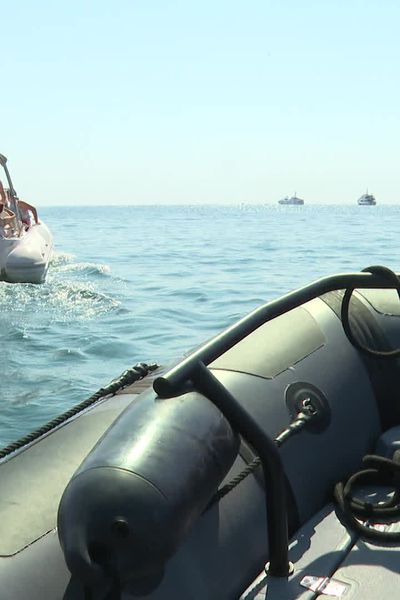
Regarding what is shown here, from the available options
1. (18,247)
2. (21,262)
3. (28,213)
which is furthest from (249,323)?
(28,213)

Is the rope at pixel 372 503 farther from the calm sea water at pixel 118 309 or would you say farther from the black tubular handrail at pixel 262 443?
the calm sea water at pixel 118 309

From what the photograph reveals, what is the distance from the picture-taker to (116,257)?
64.8 ft

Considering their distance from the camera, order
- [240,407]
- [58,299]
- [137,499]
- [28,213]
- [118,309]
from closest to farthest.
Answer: [137,499], [240,407], [118,309], [58,299], [28,213]

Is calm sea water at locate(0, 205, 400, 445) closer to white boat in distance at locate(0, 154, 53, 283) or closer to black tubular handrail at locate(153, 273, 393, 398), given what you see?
white boat in distance at locate(0, 154, 53, 283)

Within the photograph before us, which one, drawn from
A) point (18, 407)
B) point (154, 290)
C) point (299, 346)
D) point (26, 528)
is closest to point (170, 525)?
point (26, 528)

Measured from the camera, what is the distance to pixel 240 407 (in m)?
1.62

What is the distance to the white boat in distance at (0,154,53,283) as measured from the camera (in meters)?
12.2

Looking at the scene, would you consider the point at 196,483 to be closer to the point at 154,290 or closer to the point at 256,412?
the point at 256,412

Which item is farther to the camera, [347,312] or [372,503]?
[347,312]

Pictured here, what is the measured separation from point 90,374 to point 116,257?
13.3 meters

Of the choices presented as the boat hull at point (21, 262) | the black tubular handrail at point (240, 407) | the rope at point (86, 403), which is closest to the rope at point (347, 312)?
the black tubular handrail at point (240, 407)

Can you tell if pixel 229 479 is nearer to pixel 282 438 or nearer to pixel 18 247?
pixel 282 438

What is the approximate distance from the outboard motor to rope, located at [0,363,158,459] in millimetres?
365

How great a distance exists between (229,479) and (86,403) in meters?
Answer: 0.54
